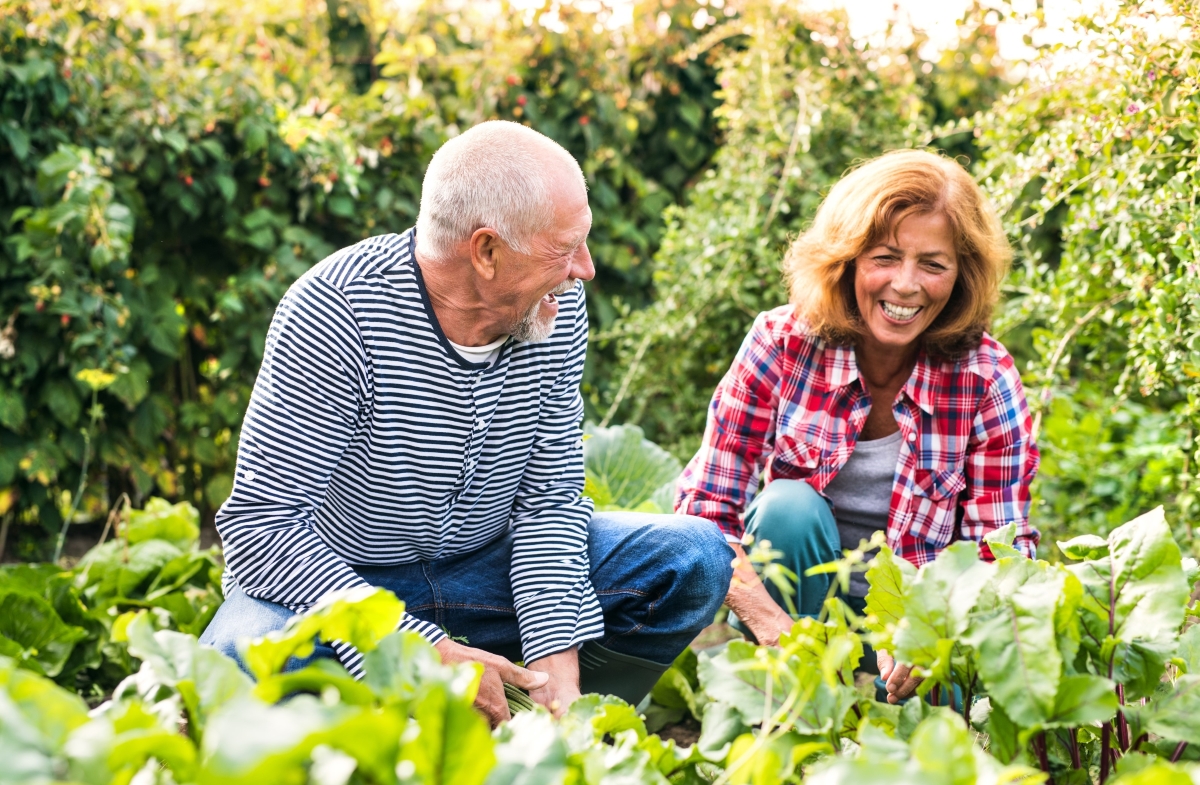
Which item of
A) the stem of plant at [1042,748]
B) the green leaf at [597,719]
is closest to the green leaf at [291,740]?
the green leaf at [597,719]

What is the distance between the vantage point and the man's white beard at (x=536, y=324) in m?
1.87

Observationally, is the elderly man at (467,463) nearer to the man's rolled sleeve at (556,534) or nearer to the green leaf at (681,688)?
the man's rolled sleeve at (556,534)

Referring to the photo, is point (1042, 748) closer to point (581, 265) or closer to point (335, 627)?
point (335, 627)

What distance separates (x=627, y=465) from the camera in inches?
117

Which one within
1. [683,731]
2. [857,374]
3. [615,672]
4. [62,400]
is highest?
[857,374]

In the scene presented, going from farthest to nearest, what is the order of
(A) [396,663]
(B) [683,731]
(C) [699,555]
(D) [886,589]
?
(B) [683,731], (C) [699,555], (D) [886,589], (A) [396,663]

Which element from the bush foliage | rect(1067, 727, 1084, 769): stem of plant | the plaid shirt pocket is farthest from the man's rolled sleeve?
the bush foliage

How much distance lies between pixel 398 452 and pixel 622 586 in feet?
1.66

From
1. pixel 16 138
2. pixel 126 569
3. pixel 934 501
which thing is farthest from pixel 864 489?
pixel 16 138

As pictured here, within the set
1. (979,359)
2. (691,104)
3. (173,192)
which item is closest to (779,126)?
(691,104)

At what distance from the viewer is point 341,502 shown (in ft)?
6.21

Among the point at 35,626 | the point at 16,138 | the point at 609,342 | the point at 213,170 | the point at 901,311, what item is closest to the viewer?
the point at 901,311

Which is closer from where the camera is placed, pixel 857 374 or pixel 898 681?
pixel 898 681

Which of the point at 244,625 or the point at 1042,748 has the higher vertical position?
the point at 1042,748
